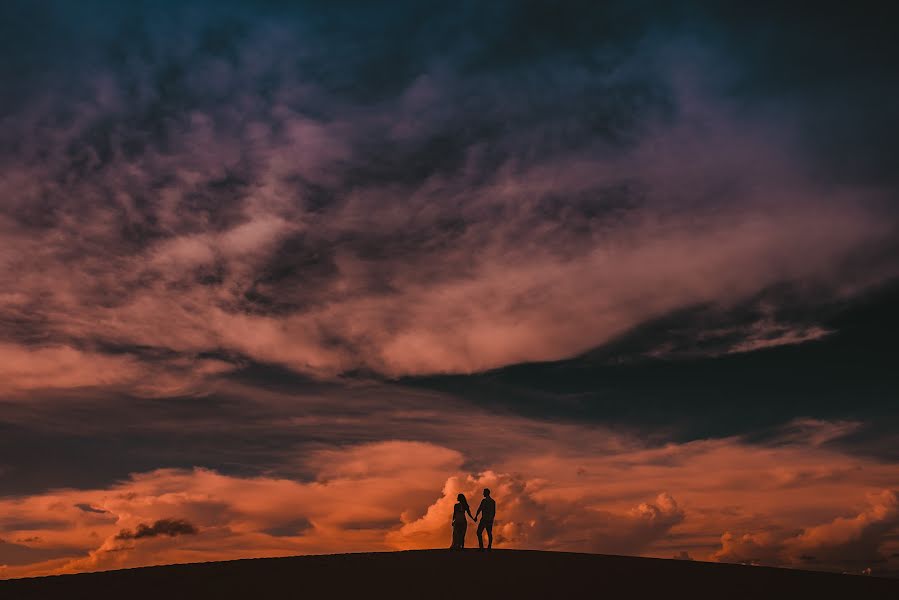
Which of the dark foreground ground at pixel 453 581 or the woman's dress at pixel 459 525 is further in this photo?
the woman's dress at pixel 459 525

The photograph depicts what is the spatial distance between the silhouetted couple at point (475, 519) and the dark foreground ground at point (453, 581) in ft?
2.80

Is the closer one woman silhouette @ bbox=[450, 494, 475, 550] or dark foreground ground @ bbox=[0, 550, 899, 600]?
dark foreground ground @ bbox=[0, 550, 899, 600]

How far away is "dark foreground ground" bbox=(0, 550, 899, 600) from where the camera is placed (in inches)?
762

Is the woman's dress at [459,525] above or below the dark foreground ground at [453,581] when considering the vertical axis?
above

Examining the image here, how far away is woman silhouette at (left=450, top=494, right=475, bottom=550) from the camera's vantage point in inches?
1006

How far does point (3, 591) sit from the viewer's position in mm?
20562

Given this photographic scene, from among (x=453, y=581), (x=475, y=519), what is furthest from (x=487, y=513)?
(x=453, y=581)

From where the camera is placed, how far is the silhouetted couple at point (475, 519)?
25.0 metres

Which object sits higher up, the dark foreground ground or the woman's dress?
the woman's dress

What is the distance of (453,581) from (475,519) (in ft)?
16.3

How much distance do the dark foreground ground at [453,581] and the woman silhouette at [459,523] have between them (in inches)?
40.4

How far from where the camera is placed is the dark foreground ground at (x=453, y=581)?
19.3 metres

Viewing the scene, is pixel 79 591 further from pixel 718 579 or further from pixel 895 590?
pixel 895 590

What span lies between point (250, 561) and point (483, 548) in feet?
25.1
